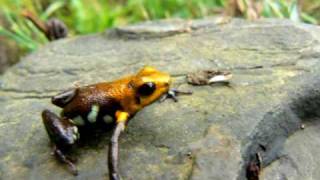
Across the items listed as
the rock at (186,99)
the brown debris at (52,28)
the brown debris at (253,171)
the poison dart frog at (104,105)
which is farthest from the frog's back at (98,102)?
the brown debris at (52,28)

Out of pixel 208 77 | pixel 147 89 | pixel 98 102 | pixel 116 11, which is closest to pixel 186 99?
pixel 208 77

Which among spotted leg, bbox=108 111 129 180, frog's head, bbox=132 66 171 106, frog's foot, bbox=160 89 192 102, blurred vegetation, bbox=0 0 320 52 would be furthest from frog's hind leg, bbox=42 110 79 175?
blurred vegetation, bbox=0 0 320 52

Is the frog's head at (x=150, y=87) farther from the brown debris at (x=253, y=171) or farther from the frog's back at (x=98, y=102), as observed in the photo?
the brown debris at (x=253, y=171)

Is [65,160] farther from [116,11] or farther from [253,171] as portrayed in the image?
[116,11]

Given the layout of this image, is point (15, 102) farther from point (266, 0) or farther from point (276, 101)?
point (266, 0)

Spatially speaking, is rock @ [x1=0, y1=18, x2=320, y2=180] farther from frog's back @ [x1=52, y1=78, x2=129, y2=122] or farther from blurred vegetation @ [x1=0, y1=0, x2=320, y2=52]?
blurred vegetation @ [x1=0, y1=0, x2=320, y2=52]

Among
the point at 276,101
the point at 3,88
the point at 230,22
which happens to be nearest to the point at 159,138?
the point at 276,101
